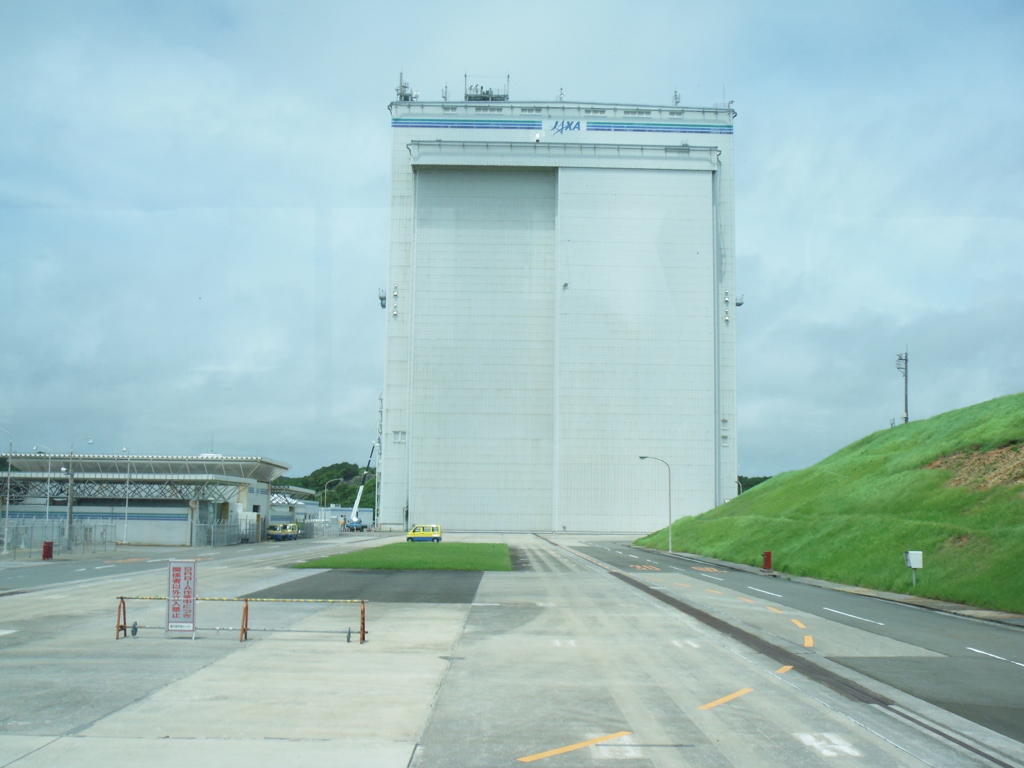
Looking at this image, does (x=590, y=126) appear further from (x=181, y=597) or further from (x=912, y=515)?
(x=181, y=597)

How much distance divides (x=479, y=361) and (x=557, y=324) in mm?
10548

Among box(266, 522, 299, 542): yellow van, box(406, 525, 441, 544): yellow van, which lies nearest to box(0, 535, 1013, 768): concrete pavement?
box(406, 525, 441, 544): yellow van

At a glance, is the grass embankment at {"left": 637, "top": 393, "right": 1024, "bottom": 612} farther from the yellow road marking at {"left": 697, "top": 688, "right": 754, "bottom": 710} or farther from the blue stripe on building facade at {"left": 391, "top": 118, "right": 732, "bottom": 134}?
the blue stripe on building facade at {"left": 391, "top": 118, "right": 732, "bottom": 134}

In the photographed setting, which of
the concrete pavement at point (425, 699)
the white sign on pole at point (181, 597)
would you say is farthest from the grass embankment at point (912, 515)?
the white sign on pole at point (181, 597)

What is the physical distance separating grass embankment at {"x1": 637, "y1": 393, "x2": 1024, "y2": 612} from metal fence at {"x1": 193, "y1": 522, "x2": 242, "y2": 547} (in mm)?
40412

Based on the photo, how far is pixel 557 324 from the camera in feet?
328

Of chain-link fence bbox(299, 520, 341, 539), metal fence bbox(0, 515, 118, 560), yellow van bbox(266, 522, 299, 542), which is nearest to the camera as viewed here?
metal fence bbox(0, 515, 118, 560)

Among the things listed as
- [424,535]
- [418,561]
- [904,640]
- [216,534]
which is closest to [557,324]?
[424,535]

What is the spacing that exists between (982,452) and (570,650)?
32.5 m

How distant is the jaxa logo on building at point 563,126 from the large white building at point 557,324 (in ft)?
0.59

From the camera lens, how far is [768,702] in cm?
1245

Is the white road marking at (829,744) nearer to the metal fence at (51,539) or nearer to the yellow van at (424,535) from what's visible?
the metal fence at (51,539)

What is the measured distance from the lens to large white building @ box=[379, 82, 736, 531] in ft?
326

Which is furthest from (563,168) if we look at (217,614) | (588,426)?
(217,614)
